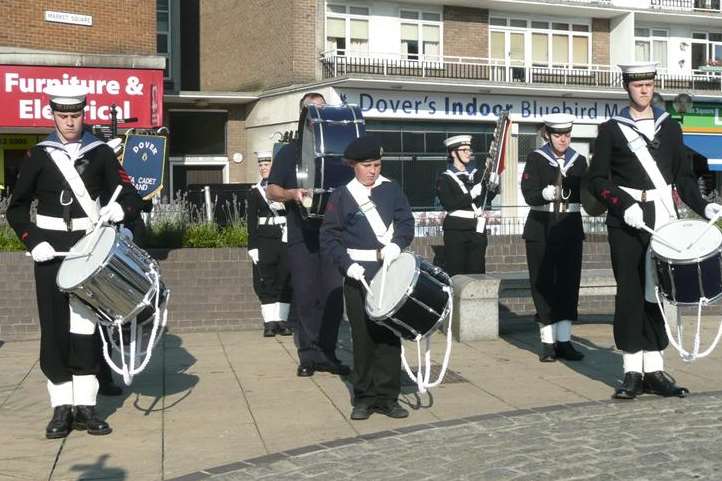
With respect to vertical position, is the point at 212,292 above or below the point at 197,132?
below

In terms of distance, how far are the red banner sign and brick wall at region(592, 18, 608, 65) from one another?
16826 mm

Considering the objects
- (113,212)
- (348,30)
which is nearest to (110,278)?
(113,212)

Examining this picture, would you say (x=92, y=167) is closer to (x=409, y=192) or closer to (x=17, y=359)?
(x=17, y=359)

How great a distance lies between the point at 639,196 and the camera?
7328 millimetres

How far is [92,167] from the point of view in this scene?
6887mm

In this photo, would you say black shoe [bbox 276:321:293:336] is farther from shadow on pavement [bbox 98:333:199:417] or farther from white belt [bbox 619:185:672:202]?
white belt [bbox 619:185:672:202]

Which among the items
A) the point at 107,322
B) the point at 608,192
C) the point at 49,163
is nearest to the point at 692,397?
the point at 608,192

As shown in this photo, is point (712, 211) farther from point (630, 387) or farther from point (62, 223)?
point (62, 223)

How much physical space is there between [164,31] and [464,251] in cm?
2610

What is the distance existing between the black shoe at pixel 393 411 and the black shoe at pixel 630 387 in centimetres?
155

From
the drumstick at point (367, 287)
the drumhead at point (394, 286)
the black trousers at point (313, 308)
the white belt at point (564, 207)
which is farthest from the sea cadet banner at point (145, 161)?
the drumhead at point (394, 286)

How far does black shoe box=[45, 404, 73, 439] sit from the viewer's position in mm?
6699

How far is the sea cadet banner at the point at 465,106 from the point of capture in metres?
32.6

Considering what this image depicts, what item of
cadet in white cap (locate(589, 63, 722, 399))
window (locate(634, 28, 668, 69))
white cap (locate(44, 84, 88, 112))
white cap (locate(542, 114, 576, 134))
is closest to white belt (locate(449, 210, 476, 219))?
white cap (locate(542, 114, 576, 134))
